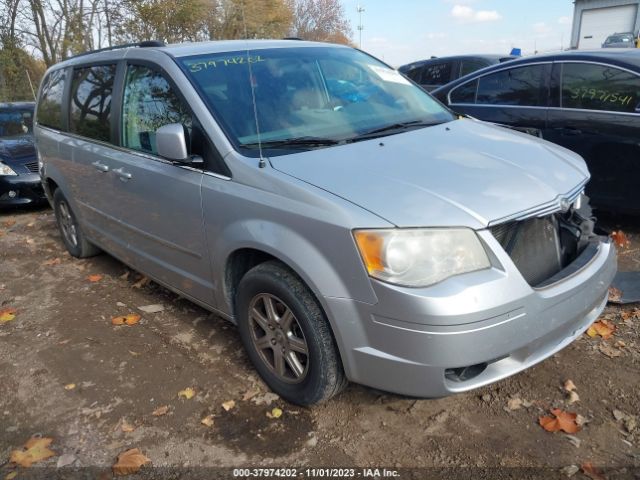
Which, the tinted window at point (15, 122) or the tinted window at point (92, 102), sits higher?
the tinted window at point (92, 102)

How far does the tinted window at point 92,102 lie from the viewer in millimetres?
3984

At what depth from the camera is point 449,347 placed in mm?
2152

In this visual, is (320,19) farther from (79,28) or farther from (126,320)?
(126,320)

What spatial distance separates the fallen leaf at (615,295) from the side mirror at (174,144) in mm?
2823

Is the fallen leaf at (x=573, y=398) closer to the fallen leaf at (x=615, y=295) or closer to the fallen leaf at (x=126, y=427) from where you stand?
the fallen leaf at (x=615, y=295)

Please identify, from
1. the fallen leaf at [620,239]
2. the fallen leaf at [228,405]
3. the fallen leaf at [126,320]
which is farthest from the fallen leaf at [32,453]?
the fallen leaf at [620,239]

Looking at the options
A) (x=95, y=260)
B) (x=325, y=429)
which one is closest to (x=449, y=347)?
(x=325, y=429)

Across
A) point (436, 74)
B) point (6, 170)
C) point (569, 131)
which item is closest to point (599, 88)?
point (569, 131)

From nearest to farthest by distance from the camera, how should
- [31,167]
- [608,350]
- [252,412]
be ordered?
[252,412] → [608,350] → [31,167]

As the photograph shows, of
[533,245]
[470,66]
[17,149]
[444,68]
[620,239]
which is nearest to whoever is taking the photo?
[533,245]

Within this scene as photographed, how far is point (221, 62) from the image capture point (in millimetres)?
3322

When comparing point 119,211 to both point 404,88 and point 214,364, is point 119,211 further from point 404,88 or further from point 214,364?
point 404,88

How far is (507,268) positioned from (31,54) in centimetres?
2275

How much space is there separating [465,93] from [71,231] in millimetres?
4265
